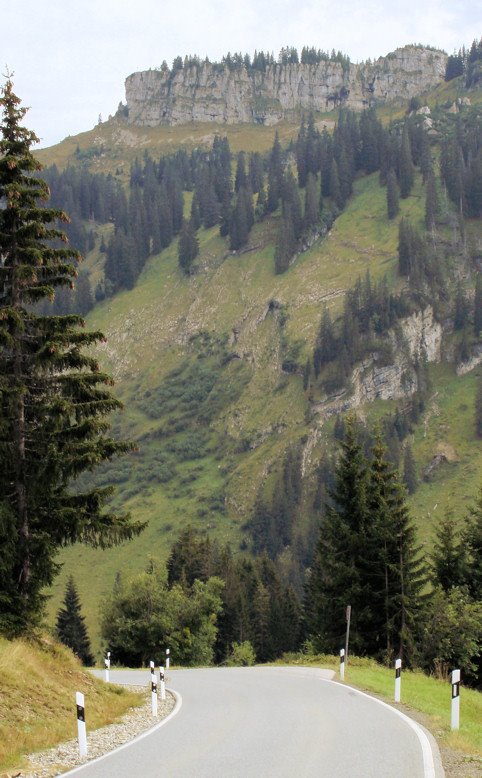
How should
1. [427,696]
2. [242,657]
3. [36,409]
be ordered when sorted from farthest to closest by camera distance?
[242,657] → [427,696] → [36,409]

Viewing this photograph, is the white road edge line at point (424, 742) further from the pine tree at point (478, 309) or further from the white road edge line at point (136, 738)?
the pine tree at point (478, 309)

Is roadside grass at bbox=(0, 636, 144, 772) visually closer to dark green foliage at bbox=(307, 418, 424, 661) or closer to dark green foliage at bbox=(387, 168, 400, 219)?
dark green foliage at bbox=(307, 418, 424, 661)

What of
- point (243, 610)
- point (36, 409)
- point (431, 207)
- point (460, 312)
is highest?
point (431, 207)

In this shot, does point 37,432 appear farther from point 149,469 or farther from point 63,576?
point 149,469

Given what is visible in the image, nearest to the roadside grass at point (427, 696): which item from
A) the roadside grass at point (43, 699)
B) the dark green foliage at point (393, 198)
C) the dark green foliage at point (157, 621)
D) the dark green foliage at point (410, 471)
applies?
the roadside grass at point (43, 699)

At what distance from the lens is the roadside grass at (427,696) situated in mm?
14473

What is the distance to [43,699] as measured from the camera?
1622 centimetres

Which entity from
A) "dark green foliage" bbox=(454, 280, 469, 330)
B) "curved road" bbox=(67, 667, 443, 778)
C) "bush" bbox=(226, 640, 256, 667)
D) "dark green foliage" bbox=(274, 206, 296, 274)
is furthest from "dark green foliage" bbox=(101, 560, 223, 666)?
"dark green foliage" bbox=(274, 206, 296, 274)

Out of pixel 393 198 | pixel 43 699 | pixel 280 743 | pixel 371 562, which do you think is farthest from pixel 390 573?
pixel 393 198

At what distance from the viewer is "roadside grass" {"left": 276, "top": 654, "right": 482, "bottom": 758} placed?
14.5 meters

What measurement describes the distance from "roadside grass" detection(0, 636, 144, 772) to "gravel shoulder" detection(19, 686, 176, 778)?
26 cm

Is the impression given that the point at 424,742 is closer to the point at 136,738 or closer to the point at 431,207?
the point at 136,738

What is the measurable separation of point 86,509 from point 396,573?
20.2 m

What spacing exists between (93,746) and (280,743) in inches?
131
